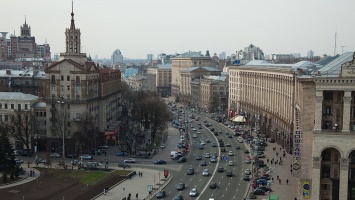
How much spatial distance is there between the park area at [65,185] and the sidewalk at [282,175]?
2586cm

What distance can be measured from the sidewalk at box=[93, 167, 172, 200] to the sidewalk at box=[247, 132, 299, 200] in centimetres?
1702

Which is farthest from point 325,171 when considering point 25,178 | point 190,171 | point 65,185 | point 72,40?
point 72,40

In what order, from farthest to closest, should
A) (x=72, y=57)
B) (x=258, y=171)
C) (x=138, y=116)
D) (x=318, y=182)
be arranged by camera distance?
(x=138, y=116), (x=72, y=57), (x=258, y=171), (x=318, y=182)

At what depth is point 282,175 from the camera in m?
84.2

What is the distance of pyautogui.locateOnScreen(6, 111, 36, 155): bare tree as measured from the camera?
99062 millimetres

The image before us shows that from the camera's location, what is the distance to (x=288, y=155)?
102938 millimetres

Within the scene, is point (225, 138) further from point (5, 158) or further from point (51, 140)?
point (5, 158)

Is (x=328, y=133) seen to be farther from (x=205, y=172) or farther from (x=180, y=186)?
(x=205, y=172)

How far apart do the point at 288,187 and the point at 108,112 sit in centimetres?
5770

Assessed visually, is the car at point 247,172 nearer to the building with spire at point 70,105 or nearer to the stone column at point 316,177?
the stone column at point 316,177

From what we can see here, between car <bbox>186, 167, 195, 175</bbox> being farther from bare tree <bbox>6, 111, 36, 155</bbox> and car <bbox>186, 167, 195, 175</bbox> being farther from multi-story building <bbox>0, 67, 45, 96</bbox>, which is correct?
multi-story building <bbox>0, 67, 45, 96</bbox>

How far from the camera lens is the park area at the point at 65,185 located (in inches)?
2773

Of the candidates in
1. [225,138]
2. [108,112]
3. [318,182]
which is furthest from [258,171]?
[108,112]

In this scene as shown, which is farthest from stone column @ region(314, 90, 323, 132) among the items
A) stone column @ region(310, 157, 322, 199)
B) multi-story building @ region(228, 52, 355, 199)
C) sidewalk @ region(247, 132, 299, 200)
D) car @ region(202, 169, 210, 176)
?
car @ region(202, 169, 210, 176)
